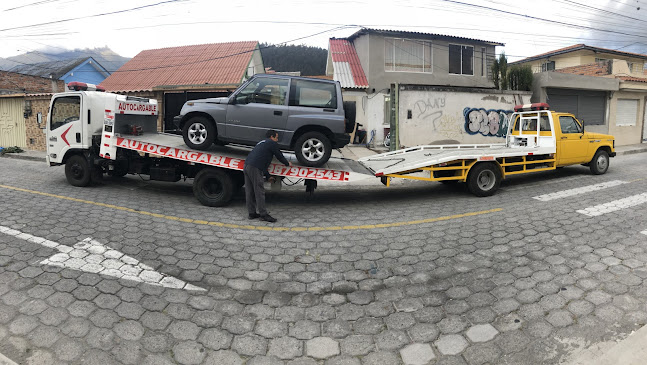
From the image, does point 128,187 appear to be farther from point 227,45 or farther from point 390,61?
point 227,45

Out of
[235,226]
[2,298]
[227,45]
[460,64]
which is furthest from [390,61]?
[2,298]

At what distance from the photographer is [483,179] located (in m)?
8.65

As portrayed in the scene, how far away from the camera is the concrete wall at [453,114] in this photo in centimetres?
1598

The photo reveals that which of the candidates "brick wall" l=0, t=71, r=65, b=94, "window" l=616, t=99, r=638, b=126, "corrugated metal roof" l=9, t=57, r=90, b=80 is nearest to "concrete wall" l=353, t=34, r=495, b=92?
"window" l=616, t=99, r=638, b=126

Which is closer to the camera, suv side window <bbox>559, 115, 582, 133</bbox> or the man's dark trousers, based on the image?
the man's dark trousers

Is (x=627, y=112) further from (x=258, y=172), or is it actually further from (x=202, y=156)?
(x=202, y=156)

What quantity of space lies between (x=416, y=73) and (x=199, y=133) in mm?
15889

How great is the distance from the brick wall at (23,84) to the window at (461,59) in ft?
82.8

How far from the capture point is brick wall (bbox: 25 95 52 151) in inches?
677

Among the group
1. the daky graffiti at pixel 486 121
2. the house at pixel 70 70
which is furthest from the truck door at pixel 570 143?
the house at pixel 70 70

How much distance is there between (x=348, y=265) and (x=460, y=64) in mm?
20252

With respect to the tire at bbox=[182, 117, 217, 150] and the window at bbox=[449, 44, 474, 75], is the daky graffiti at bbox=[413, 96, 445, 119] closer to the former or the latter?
the window at bbox=[449, 44, 474, 75]

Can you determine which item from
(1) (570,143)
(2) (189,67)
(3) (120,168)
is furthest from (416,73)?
(3) (120,168)

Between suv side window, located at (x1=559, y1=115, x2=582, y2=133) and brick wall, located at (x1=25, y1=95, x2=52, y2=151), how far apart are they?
19.5 meters
